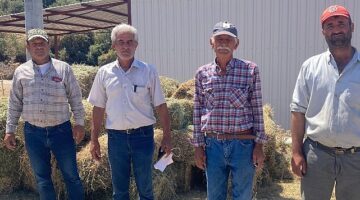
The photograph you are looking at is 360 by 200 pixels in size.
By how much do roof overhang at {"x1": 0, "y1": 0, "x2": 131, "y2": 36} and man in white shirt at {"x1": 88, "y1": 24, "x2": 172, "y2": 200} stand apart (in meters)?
5.78

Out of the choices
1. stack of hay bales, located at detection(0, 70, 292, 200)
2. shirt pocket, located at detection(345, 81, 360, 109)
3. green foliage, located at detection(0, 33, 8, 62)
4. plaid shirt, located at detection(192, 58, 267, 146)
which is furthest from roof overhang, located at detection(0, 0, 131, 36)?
green foliage, located at detection(0, 33, 8, 62)

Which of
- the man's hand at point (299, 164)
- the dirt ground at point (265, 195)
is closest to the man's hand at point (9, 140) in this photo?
the dirt ground at point (265, 195)

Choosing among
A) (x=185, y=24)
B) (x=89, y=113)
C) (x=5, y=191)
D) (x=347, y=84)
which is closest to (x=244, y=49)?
(x=185, y=24)

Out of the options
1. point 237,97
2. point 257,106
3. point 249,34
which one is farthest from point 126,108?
point 249,34

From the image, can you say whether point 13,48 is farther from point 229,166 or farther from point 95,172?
point 229,166

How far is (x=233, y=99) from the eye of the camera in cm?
319

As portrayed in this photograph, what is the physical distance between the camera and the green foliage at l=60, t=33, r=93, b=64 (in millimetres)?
33969

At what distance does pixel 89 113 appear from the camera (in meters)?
5.62

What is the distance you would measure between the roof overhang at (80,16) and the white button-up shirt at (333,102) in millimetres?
6704

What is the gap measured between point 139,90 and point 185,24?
5652 mm

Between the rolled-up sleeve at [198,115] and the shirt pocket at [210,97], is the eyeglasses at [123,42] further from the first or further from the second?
the shirt pocket at [210,97]

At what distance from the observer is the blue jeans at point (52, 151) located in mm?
3990

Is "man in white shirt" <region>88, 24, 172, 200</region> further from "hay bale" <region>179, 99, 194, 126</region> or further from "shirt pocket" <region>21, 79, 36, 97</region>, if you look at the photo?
"hay bale" <region>179, 99, 194, 126</region>

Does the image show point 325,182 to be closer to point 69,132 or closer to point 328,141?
point 328,141
